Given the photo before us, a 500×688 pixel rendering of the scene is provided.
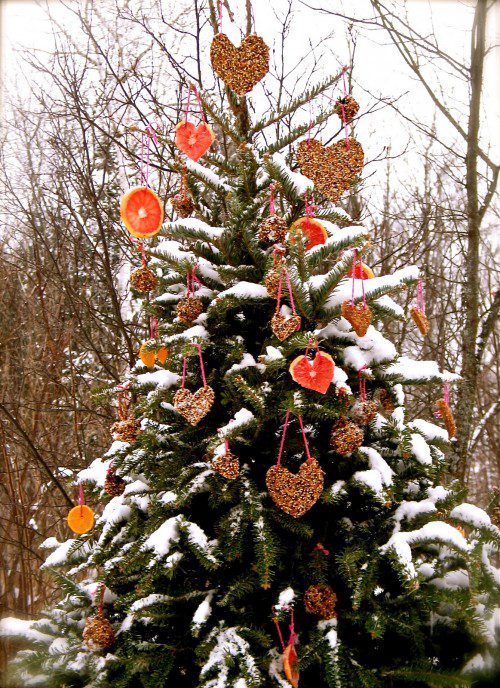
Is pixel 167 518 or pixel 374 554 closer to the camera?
pixel 374 554

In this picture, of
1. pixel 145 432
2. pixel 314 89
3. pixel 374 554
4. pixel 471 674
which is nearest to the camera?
pixel 471 674

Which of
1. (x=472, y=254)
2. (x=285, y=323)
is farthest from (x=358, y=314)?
(x=472, y=254)

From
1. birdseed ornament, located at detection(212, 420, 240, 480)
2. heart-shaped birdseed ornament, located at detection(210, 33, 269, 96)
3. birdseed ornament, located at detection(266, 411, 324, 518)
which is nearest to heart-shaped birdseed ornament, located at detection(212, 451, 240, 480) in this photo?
birdseed ornament, located at detection(212, 420, 240, 480)

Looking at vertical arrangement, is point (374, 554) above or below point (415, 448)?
below

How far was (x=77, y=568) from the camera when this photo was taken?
233 cm

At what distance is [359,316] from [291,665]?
3.74 ft

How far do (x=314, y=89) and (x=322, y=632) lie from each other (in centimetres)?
213

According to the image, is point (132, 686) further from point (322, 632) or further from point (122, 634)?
point (322, 632)

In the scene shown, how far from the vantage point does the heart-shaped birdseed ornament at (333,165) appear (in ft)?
7.47

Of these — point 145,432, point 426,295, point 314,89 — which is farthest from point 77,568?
point 426,295

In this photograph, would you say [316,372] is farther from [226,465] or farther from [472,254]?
[472,254]

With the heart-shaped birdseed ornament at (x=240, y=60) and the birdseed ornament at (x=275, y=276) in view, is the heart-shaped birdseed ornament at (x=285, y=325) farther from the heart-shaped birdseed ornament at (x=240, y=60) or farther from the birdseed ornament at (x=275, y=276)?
the heart-shaped birdseed ornament at (x=240, y=60)

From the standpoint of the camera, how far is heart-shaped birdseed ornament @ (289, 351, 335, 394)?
1.68m

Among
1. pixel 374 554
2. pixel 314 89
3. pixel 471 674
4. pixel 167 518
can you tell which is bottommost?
pixel 471 674
